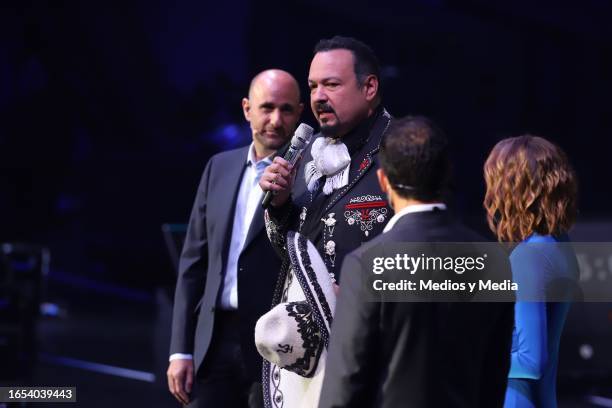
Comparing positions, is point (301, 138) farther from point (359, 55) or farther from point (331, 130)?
point (359, 55)

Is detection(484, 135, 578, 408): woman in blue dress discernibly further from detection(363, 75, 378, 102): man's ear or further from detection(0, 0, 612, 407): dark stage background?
detection(0, 0, 612, 407): dark stage background

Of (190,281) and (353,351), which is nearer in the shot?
(353,351)

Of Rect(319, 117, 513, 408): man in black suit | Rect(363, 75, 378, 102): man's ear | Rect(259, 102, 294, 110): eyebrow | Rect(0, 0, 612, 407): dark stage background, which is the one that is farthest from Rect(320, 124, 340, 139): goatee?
Rect(0, 0, 612, 407): dark stage background

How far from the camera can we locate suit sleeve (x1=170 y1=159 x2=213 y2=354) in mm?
2822

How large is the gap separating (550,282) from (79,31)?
8.12m

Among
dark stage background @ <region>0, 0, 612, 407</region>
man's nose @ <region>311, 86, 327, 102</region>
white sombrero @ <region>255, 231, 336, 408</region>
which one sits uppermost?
dark stage background @ <region>0, 0, 612, 407</region>

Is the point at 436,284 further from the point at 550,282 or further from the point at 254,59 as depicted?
the point at 254,59

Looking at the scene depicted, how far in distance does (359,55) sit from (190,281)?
88 cm

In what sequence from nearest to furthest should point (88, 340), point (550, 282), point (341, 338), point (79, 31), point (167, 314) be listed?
point (341, 338) < point (550, 282) < point (167, 314) < point (88, 340) < point (79, 31)

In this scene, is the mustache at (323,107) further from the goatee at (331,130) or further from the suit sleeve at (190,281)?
the suit sleeve at (190,281)

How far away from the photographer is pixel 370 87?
2424mm

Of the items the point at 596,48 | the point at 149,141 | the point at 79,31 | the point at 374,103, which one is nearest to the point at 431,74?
the point at 596,48

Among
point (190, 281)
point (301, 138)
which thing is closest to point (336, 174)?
point (301, 138)

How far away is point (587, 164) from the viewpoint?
27.3ft
